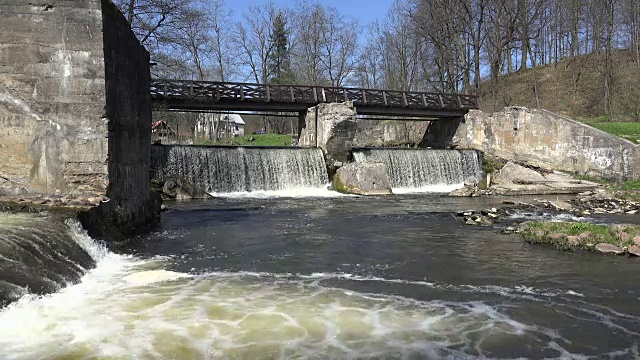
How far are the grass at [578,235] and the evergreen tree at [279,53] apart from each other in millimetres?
40920

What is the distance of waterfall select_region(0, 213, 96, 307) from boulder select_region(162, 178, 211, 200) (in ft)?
35.5

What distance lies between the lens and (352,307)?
575cm

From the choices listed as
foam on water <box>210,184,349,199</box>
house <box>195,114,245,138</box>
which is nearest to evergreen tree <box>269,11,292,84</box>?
house <box>195,114,245,138</box>

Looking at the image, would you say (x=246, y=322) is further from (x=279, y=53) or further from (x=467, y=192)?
(x=279, y=53)

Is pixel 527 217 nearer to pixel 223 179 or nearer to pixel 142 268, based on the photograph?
pixel 142 268

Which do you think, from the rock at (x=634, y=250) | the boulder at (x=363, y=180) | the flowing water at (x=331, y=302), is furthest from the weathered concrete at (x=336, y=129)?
the rock at (x=634, y=250)

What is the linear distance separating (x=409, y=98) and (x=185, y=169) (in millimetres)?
13681

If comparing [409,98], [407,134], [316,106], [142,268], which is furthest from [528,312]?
[407,134]

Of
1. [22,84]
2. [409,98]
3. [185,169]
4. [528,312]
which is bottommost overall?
[528,312]

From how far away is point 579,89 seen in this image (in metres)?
39.4

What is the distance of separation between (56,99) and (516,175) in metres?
19.6

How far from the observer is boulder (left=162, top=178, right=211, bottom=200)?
1803cm

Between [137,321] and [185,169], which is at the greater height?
[185,169]

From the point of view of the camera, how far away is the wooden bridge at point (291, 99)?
2220cm
